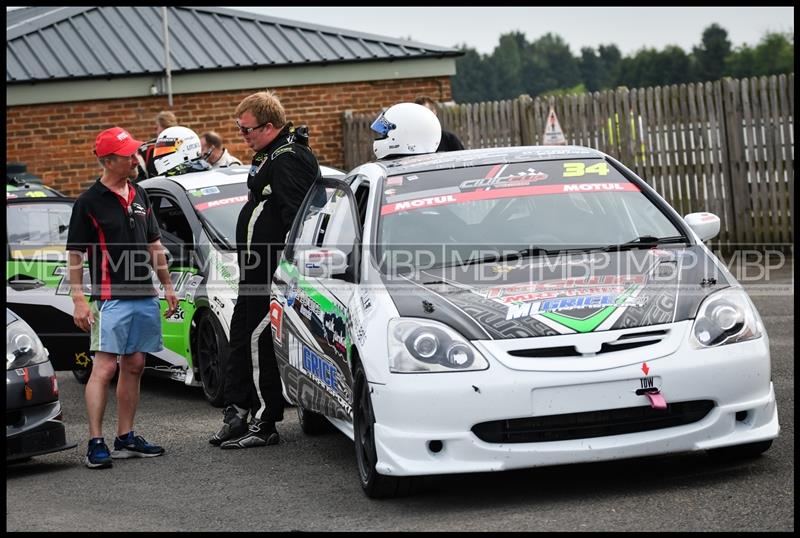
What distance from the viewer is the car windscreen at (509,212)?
6.68 meters

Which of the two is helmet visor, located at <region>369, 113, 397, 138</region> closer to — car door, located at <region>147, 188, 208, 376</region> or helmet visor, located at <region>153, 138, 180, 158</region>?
car door, located at <region>147, 188, 208, 376</region>

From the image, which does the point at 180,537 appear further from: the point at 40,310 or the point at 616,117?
the point at 616,117

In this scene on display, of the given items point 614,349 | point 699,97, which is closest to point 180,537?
point 614,349

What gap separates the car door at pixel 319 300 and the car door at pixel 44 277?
7.79 feet

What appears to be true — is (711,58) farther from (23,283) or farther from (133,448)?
(133,448)

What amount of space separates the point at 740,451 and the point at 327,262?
2138 mm

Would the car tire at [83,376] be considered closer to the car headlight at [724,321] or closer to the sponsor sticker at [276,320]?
the sponsor sticker at [276,320]

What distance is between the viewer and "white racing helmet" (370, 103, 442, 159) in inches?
332

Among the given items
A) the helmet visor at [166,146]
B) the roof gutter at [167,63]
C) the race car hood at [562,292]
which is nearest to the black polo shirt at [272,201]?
the race car hood at [562,292]

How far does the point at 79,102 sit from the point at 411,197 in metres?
14.9

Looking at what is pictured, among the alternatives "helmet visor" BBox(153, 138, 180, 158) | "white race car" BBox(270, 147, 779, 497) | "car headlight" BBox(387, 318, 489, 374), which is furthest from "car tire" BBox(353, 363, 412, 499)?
"helmet visor" BBox(153, 138, 180, 158)

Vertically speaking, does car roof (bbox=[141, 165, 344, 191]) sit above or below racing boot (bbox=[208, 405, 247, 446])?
above

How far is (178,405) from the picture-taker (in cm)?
977

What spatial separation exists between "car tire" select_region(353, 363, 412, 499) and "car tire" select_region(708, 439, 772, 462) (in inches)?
57.9
